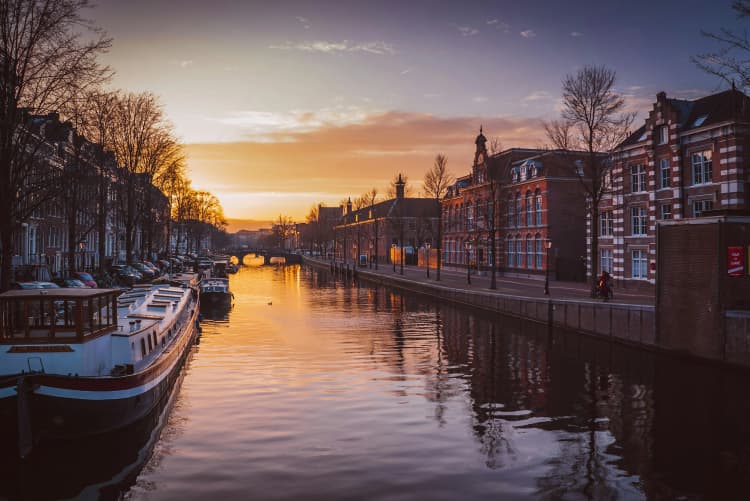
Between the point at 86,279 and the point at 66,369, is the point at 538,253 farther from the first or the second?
the point at 66,369

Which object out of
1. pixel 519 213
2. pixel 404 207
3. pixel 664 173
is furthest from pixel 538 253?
pixel 404 207

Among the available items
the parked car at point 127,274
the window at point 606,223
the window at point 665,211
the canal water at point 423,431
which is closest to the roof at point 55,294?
the canal water at point 423,431

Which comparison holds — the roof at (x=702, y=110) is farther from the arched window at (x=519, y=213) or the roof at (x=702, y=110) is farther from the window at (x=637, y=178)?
the arched window at (x=519, y=213)

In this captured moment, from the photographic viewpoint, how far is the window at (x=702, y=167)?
1561 inches

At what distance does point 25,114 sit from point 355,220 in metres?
131

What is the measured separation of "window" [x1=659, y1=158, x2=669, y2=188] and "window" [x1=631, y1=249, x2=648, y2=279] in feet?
17.8

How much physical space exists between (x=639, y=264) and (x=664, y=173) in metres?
7.25

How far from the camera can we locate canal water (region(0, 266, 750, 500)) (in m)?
13.9

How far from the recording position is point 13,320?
54.2ft

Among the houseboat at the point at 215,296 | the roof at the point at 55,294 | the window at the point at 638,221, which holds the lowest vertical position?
the houseboat at the point at 215,296

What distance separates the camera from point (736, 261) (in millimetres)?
25750

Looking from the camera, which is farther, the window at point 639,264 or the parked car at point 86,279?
A: the window at point 639,264

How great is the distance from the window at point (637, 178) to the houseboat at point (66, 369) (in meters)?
39.9

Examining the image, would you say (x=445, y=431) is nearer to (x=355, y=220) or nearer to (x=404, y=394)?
(x=404, y=394)
